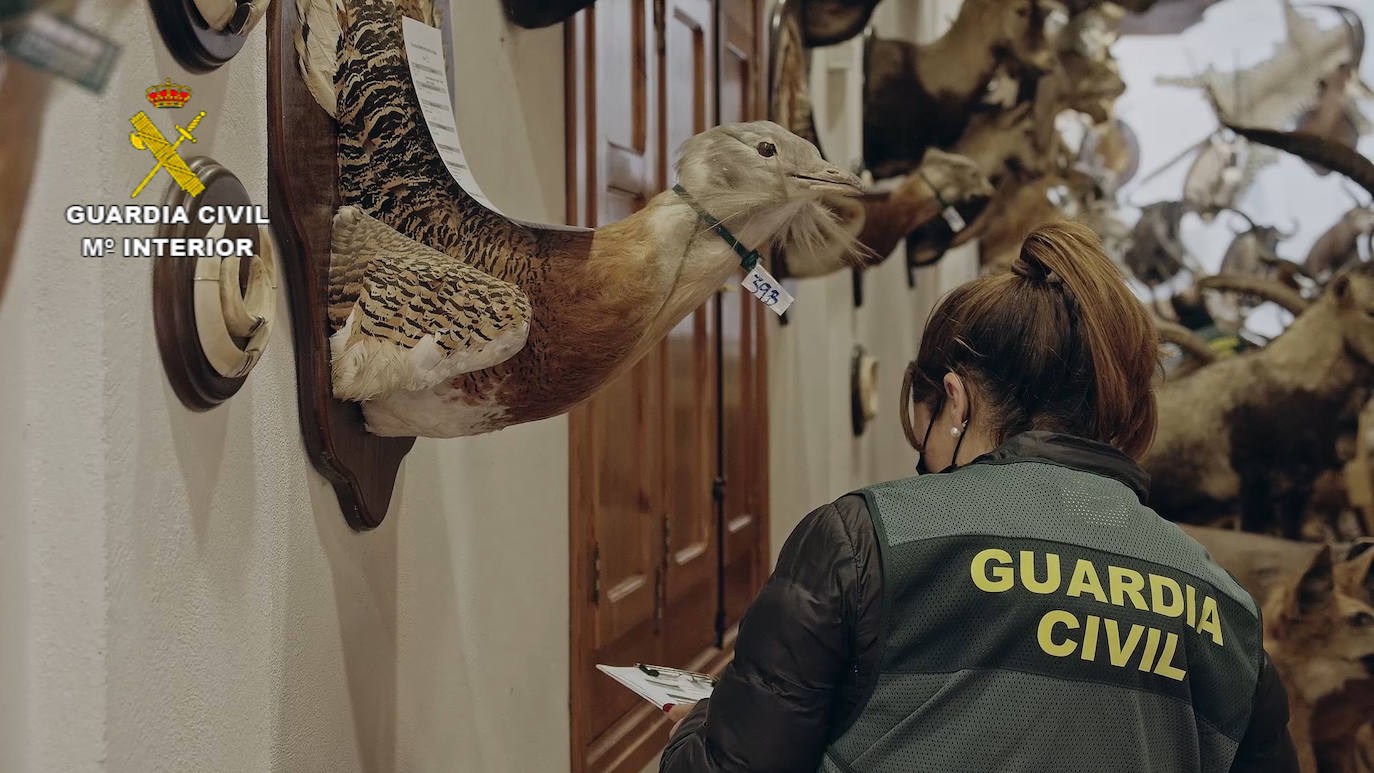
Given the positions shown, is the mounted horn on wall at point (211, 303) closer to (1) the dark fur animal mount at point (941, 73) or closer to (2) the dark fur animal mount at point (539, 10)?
(2) the dark fur animal mount at point (539, 10)

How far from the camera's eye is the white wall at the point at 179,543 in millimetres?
622

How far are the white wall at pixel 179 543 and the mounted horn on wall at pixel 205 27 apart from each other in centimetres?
1

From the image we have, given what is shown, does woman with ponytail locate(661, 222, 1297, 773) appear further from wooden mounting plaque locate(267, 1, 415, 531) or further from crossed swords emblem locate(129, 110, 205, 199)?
crossed swords emblem locate(129, 110, 205, 199)

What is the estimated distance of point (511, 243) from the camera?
3.35ft

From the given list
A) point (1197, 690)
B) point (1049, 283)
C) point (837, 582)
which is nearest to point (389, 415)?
point (837, 582)

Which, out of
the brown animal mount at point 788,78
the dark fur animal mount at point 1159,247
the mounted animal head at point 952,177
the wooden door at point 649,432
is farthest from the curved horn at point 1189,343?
the dark fur animal mount at point 1159,247

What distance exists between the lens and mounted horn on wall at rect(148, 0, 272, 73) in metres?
0.69

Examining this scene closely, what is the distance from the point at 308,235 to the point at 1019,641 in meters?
0.59

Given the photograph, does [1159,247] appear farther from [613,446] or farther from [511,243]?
[511,243]

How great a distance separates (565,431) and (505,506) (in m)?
0.18

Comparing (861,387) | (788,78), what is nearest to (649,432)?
(788,78)

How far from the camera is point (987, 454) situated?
2.99 ft

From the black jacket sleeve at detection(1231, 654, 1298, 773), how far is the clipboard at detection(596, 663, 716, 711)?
0.40 metres

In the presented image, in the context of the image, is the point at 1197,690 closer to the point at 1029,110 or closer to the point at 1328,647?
the point at 1328,647
